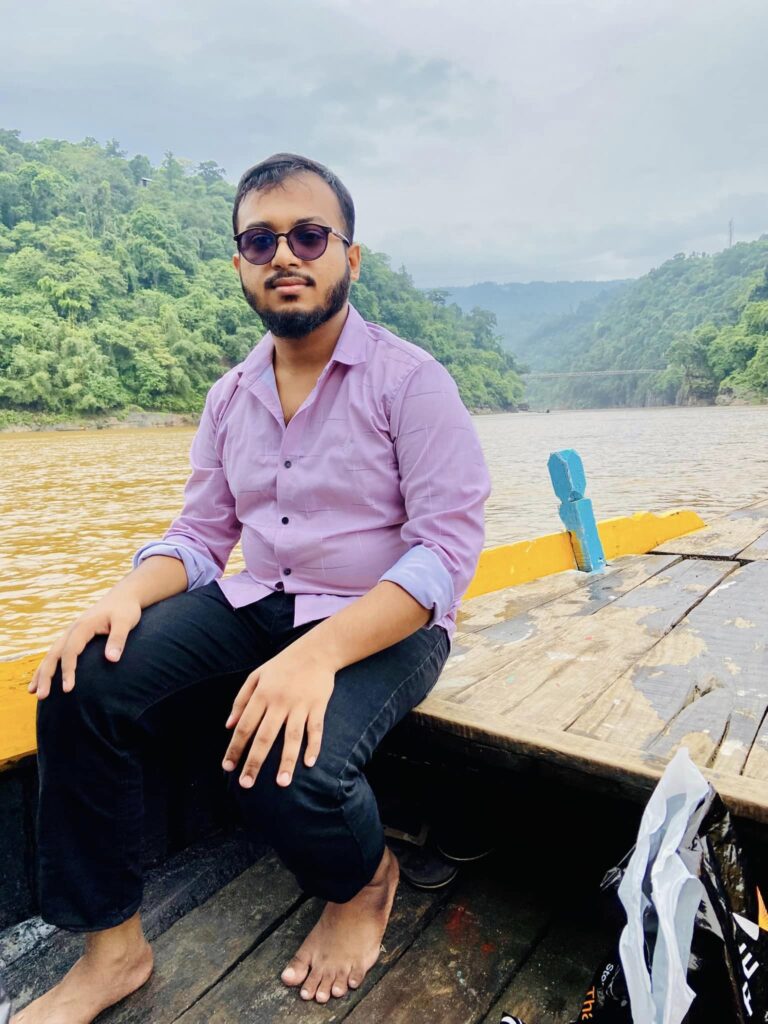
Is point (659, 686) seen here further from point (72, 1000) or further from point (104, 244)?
point (104, 244)

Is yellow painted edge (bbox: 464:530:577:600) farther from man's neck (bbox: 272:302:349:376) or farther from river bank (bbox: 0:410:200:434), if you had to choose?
river bank (bbox: 0:410:200:434)

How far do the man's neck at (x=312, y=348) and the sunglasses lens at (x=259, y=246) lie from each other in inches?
5.6

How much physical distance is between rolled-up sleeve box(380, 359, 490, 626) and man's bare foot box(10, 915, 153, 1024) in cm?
63

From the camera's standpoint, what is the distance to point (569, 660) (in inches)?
59.8

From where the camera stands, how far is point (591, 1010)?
864mm

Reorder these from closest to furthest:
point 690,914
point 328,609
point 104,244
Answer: point 690,914
point 328,609
point 104,244

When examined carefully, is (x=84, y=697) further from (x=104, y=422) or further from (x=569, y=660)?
(x=104, y=422)

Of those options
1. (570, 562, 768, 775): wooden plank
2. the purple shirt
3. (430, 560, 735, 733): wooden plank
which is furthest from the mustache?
(570, 562, 768, 775): wooden plank

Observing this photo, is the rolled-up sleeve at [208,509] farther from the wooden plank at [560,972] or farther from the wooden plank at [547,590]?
the wooden plank at [560,972]

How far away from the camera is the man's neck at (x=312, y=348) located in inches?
53.6

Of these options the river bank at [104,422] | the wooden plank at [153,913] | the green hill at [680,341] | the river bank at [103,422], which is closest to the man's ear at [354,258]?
the wooden plank at [153,913]

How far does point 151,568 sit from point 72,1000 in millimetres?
624

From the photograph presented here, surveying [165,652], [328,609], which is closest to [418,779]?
[328,609]

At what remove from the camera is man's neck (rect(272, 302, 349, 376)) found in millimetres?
1360
